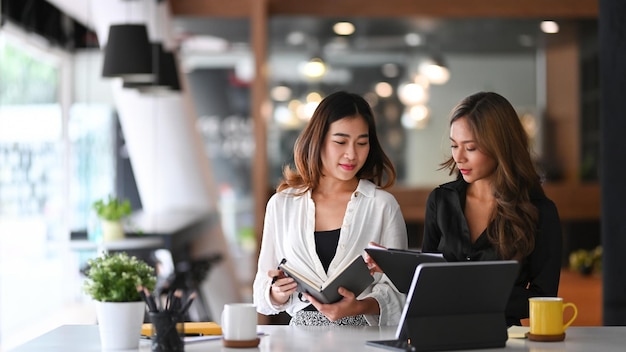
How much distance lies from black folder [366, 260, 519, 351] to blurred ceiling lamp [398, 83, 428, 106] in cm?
1046

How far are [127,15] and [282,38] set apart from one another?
4.33 metres

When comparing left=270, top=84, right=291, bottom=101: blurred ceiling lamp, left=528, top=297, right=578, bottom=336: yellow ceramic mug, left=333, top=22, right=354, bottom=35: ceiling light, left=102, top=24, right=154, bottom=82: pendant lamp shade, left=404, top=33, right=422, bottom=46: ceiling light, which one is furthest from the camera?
left=270, top=84, right=291, bottom=101: blurred ceiling lamp

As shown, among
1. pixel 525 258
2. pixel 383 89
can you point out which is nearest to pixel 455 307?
pixel 525 258

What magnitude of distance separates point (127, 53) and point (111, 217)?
6.35 feet

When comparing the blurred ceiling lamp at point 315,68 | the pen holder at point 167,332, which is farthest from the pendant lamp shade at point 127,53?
the blurred ceiling lamp at point 315,68

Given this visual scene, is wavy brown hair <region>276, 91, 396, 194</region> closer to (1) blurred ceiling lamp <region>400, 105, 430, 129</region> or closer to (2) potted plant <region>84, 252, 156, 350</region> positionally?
(2) potted plant <region>84, 252, 156, 350</region>

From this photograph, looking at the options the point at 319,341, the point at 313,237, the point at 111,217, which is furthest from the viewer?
the point at 111,217

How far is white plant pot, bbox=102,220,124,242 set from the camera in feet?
25.1

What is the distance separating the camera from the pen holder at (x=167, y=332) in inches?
95.3

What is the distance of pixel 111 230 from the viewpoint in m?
7.65

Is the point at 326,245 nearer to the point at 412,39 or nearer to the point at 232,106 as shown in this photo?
the point at 412,39

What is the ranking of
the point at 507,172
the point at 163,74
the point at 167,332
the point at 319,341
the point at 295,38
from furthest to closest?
1. the point at 295,38
2. the point at 163,74
3. the point at 507,172
4. the point at 319,341
5. the point at 167,332

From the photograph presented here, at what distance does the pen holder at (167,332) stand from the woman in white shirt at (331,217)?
0.63 m

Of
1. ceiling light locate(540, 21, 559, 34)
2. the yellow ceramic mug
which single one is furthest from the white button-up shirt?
ceiling light locate(540, 21, 559, 34)
